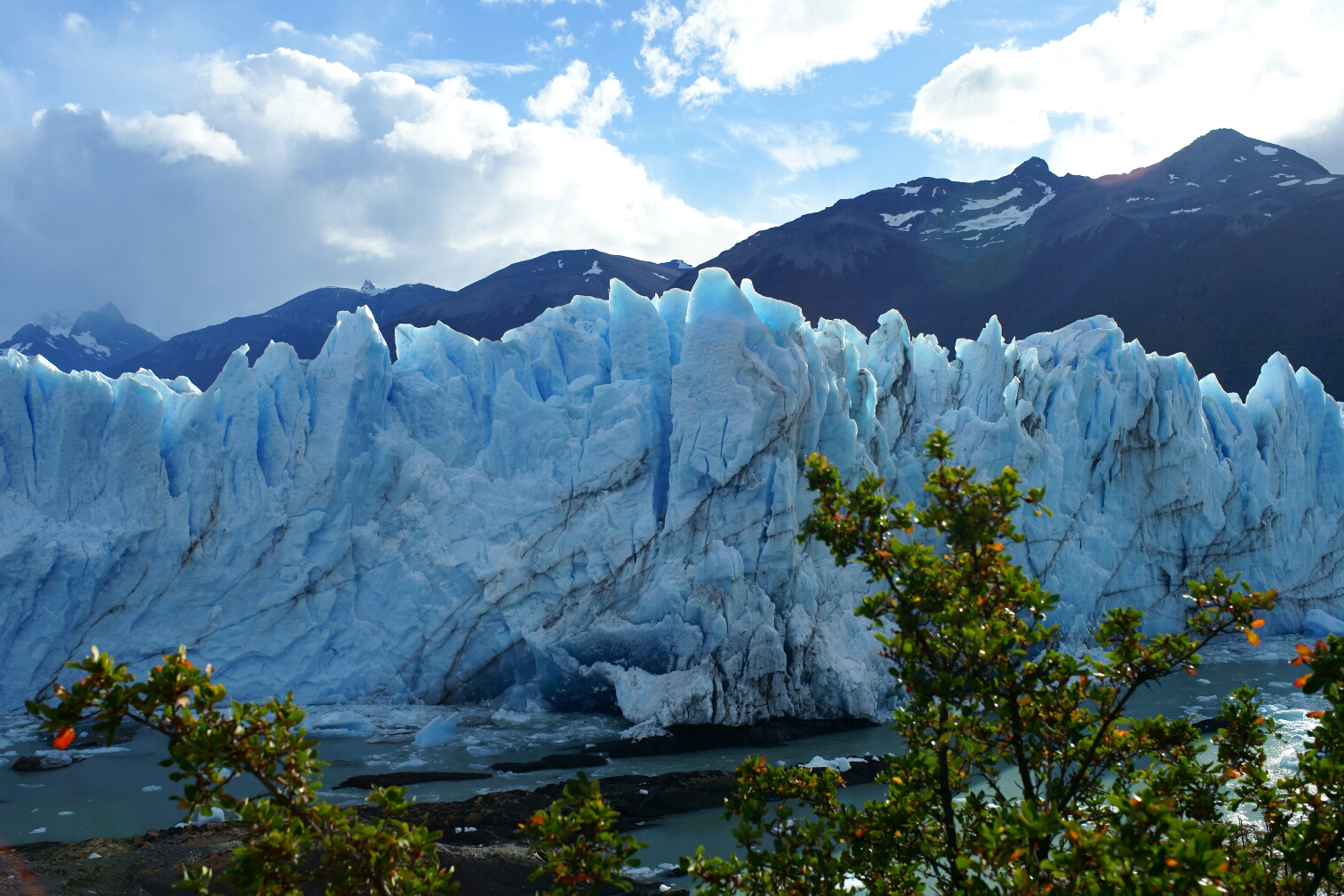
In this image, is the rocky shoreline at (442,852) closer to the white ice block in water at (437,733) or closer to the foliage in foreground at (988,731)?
the white ice block in water at (437,733)

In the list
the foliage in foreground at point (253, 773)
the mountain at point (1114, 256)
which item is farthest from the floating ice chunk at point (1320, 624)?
the mountain at point (1114, 256)

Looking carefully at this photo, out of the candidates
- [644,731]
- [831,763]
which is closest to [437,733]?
[644,731]

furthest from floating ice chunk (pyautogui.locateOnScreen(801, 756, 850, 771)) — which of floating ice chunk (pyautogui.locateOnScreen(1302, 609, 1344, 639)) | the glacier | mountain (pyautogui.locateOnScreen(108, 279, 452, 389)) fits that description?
mountain (pyautogui.locateOnScreen(108, 279, 452, 389))

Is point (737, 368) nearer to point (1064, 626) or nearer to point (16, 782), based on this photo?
point (1064, 626)

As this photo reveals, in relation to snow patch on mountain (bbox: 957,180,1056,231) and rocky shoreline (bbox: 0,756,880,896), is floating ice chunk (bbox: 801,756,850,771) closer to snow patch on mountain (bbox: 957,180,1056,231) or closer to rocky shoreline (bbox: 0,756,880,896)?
rocky shoreline (bbox: 0,756,880,896)

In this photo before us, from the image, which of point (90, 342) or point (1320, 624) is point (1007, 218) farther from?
point (90, 342)
